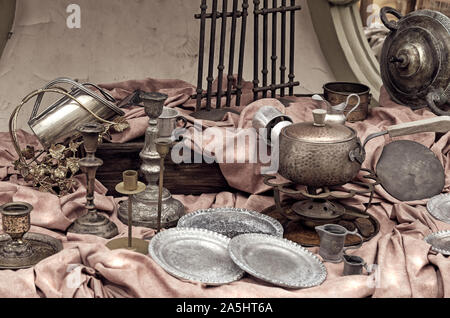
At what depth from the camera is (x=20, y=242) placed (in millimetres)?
2508

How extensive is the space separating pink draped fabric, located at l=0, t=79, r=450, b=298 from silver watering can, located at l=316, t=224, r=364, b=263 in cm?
5

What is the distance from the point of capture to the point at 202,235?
2.70 m

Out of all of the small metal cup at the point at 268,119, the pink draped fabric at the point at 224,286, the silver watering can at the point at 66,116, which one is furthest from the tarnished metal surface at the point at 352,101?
the silver watering can at the point at 66,116

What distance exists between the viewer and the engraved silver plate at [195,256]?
2426mm

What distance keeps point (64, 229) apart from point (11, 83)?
1739 mm

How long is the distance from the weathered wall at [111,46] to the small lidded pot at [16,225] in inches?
70.9

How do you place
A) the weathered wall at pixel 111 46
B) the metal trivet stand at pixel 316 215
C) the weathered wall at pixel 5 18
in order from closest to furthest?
the metal trivet stand at pixel 316 215 < the weathered wall at pixel 5 18 < the weathered wall at pixel 111 46

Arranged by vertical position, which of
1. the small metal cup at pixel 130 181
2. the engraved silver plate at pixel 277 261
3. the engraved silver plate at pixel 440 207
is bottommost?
the engraved silver plate at pixel 277 261

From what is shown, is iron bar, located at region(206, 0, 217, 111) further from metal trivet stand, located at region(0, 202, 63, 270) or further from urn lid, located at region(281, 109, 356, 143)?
metal trivet stand, located at region(0, 202, 63, 270)

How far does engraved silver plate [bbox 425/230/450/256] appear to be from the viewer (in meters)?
2.68

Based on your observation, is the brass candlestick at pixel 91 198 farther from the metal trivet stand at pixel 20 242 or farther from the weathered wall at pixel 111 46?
the weathered wall at pixel 111 46

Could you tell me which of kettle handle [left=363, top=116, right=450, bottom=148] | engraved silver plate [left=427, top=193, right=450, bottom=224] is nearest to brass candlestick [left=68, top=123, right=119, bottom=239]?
kettle handle [left=363, top=116, right=450, bottom=148]

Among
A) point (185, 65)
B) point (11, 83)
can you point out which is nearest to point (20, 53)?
point (11, 83)

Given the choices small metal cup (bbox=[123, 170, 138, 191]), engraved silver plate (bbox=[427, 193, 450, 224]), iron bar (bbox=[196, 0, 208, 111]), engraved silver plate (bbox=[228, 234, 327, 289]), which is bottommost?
engraved silver plate (bbox=[228, 234, 327, 289])
